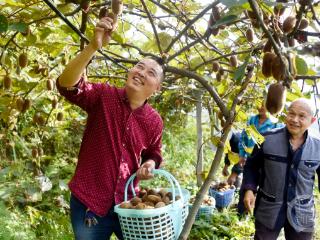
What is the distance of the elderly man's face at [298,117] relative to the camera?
259cm

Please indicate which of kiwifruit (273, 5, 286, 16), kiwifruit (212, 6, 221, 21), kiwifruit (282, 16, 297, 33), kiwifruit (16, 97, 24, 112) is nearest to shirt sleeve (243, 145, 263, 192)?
kiwifruit (212, 6, 221, 21)

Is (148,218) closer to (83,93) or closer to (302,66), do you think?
Answer: (83,93)

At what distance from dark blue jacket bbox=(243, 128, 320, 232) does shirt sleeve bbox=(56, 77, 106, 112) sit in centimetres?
133

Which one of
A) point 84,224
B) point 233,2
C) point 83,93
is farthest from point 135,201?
point 233,2

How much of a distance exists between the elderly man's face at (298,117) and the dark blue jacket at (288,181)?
7cm

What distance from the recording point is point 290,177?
8.56ft

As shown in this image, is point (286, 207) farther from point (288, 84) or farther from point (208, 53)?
point (288, 84)

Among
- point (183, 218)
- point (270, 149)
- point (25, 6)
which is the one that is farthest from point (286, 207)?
point (25, 6)

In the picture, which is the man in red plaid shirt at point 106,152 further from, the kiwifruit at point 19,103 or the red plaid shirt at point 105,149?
the kiwifruit at point 19,103

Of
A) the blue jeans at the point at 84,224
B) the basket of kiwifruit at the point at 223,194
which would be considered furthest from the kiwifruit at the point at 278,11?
the basket of kiwifruit at the point at 223,194

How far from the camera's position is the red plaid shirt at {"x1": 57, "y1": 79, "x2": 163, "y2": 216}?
5.66 ft

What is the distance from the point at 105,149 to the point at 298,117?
1372mm

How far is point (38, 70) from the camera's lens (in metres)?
2.43

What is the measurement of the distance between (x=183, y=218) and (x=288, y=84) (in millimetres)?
1284
